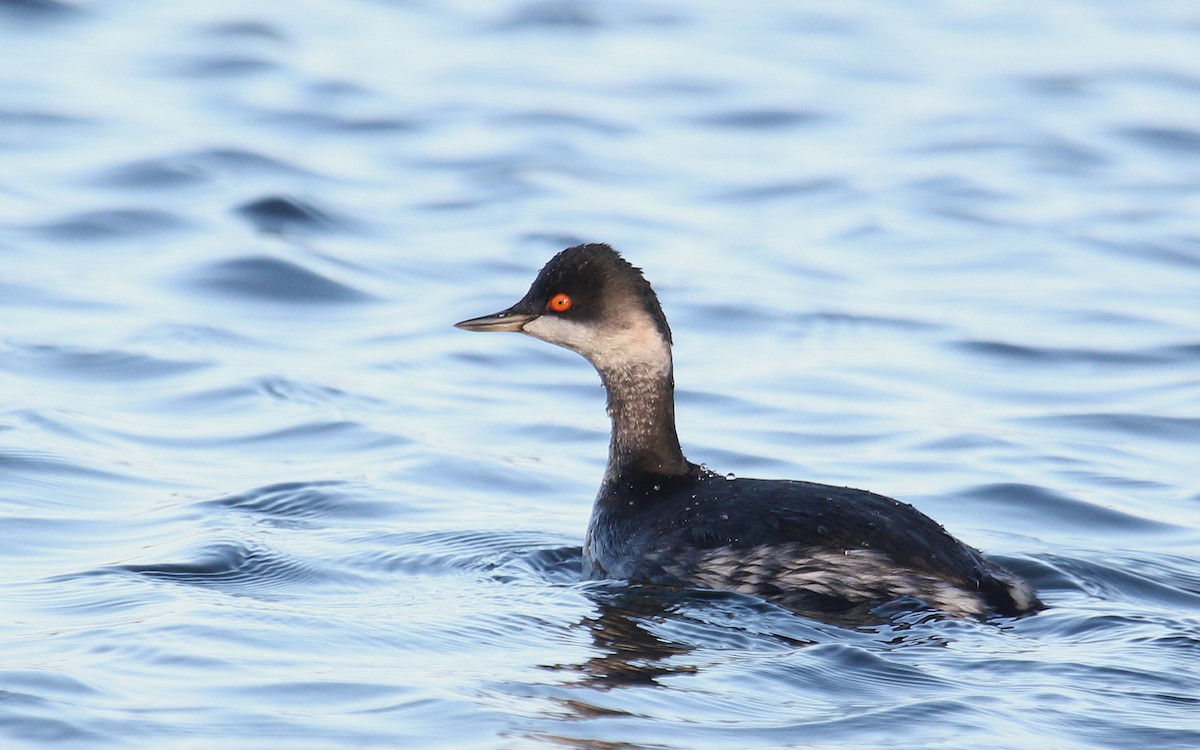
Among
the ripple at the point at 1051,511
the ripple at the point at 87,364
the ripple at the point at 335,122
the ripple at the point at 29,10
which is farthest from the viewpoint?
the ripple at the point at 29,10

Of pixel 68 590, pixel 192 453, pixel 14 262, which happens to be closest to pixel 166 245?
pixel 14 262

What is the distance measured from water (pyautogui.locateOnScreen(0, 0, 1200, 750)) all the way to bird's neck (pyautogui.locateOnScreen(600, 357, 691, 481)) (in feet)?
1.86

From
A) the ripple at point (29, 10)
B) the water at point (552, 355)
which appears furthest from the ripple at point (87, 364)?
the ripple at point (29, 10)

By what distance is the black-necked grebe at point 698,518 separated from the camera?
22.2 ft

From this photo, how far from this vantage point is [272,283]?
12.8 meters

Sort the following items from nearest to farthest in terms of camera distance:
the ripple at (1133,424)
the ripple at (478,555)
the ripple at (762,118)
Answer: the ripple at (478,555), the ripple at (1133,424), the ripple at (762,118)

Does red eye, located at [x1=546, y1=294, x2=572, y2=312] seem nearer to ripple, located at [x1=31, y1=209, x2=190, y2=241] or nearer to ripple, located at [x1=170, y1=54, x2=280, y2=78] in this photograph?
ripple, located at [x1=31, y1=209, x2=190, y2=241]

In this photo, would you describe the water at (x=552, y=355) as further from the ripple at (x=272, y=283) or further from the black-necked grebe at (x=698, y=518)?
the black-necked grebe at (x=698, y=518)

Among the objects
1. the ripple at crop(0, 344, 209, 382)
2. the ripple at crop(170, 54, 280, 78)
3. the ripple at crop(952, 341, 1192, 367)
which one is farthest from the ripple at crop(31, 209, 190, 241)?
the ripple at crop(952, 341, 1192, 367)

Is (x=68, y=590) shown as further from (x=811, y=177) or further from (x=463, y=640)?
(x=811, y=177)

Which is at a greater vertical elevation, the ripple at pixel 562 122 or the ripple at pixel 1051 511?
the ripple at pixel 562 122

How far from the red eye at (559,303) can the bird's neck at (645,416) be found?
0.33 meters

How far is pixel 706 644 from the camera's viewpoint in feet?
21.5

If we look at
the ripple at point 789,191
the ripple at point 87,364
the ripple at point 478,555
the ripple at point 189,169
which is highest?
the ripple at point 789,191
